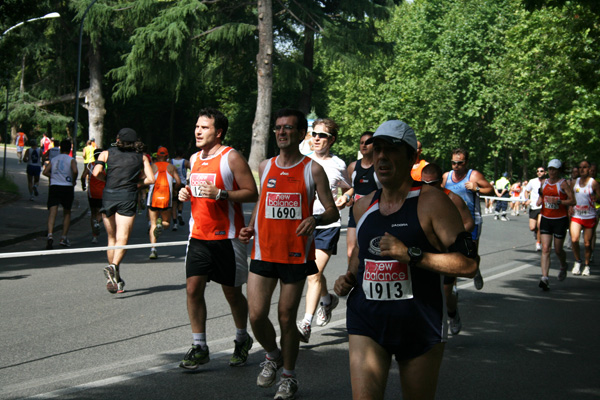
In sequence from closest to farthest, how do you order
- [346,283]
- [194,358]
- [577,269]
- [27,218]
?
[346,283] < [194,358] < [577,269] < [27,218]

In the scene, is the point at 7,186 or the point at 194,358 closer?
the point at 194,358

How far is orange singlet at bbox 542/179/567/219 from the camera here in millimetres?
11961

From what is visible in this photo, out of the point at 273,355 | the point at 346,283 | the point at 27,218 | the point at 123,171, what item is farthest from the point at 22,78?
the point at 346,283

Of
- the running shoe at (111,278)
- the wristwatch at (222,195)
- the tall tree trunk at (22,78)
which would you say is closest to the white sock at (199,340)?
the wristwatch at (222,195)

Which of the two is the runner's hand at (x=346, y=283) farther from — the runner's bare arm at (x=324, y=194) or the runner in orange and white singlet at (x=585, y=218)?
the runner in orange and white singlet at (x=585, y=218)

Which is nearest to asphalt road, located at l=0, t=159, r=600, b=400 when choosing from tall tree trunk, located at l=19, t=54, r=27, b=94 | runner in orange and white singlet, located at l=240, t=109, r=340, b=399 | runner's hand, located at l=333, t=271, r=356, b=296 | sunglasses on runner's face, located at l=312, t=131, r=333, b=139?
runner in orange and white singlet, located at l=240, t=109, r=340, b=399

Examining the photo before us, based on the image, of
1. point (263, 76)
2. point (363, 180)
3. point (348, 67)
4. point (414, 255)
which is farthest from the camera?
point (263, 76)

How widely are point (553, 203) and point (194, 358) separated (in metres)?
7.66

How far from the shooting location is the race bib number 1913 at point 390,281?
368 cm

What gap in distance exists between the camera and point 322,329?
782cm

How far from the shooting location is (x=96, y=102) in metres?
44.1

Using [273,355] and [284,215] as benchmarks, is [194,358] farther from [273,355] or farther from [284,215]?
[284,215]

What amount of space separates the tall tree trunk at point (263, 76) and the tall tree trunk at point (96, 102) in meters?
12.7

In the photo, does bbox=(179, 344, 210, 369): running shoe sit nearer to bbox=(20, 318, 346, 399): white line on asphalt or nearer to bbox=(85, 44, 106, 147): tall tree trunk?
bbox=(20, 318, 346, 399): white line on asphalt
